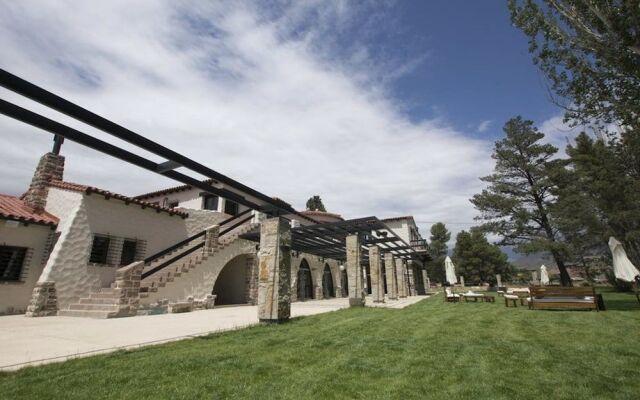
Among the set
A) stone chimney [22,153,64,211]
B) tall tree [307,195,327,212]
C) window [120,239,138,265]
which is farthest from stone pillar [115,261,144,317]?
tall tree [307,195,327,212]

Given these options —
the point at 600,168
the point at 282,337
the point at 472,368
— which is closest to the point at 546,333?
the point at 472,368

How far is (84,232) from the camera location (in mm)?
12016

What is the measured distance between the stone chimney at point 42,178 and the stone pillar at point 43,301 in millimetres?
4084

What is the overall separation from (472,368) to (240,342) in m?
3.81

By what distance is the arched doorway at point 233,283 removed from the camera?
1852 cm

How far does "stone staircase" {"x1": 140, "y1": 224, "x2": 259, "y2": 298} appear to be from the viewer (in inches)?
485

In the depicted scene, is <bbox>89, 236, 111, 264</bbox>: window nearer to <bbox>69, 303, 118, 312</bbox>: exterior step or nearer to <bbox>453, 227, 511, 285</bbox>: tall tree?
<bbox>69, 303, 118, 312</bbox>: exterior step

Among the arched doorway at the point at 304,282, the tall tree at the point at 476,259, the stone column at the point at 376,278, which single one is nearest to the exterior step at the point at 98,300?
the stone column at the point at 376,278

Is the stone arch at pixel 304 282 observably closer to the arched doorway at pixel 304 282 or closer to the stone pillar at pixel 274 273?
the arched doorway at pixel 304 282

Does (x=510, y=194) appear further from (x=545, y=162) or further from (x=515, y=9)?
(x=515, y=9)

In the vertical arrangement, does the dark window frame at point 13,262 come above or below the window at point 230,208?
below

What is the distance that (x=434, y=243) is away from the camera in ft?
191

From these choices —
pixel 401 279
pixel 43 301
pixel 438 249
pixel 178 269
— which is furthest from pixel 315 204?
pixel 43 301

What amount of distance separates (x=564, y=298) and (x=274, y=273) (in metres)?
10.5
